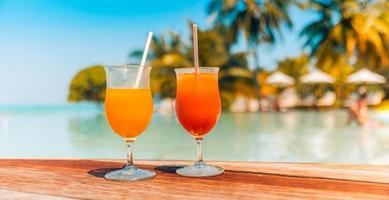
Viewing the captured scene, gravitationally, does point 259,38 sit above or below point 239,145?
above

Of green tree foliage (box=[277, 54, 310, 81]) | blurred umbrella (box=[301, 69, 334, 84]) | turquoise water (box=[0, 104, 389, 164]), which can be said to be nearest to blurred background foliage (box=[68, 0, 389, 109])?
blurred umbrella (box=[301, 69, 334, 84])

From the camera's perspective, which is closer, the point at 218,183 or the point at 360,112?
the point at 218,183

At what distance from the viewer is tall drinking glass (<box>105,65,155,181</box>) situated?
3.15 ft

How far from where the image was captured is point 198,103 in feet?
3.36

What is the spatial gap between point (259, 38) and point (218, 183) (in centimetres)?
1580

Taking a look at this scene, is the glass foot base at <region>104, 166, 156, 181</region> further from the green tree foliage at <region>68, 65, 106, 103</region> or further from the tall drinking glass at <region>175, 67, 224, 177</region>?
the green tree foliage at <region>68, 65, 106, 103</region>

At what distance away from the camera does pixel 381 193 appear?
73 centimetres

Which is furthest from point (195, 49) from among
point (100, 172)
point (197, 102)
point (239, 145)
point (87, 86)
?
point (87, 86)

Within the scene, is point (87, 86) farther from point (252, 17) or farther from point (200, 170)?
point (200, 170)

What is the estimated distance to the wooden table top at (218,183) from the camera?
0.73 m

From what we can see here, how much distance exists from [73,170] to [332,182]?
22.1 inches

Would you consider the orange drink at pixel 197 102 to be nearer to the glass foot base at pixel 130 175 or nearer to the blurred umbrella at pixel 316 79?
the glass foot base at pixel 130 175

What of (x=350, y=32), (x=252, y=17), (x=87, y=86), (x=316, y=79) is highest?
(x=252, y=17)

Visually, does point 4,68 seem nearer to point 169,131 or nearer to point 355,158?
point 169,131
